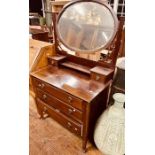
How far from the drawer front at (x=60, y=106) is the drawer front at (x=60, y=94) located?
0.05m

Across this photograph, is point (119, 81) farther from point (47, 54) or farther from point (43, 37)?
point (43, 37)

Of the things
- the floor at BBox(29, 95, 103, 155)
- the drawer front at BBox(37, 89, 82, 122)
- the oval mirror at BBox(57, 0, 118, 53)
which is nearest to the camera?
the oval mirror at BBox(57, 0, 118, 53)

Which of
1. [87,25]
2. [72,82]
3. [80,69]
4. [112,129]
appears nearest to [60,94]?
[72,82]

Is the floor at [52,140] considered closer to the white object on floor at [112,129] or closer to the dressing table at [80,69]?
the dressing table at [80,69]

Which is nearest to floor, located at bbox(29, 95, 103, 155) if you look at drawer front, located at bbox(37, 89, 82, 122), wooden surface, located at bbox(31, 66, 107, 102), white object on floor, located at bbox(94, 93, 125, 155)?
white object on floor, located at bbox(94, 93, 125, 155)

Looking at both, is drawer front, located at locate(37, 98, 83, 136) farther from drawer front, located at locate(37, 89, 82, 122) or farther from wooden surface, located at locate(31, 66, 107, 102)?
wooden surface, located at locate(31, 66, 107, 102)

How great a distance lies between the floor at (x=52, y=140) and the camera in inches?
56.7

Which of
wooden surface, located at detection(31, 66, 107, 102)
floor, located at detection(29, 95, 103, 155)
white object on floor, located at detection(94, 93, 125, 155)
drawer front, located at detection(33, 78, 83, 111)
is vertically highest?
wooden surface, located at detection(31, 66, 107, 102)

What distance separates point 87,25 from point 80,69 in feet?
1.33

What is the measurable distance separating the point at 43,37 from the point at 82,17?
122 centimetres

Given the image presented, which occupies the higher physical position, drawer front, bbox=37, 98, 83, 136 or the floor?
drawer front, bbox=37, 98, 83, 136

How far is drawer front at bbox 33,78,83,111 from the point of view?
1151 mm
